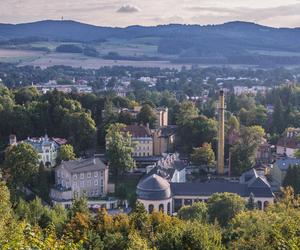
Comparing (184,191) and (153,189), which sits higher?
(153,189)

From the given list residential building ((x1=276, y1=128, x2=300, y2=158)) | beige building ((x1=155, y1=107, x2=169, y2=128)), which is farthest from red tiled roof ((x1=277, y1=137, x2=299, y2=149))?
beige building ((x1=155, y1=107, x2=169, y2=128))

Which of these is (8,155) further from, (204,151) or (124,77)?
(124,77)

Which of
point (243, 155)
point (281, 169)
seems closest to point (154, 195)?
point (281, 169)

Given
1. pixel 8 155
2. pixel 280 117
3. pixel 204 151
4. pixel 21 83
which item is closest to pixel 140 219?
pixel 8 155

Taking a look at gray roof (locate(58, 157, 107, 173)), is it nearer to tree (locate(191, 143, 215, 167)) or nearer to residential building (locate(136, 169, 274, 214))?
residential building (locate(136, 169, 274, 214))

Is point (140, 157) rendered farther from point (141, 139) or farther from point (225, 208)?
point (225, 208)
